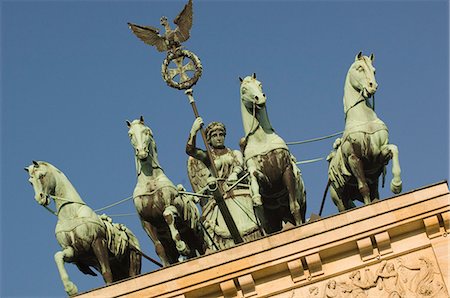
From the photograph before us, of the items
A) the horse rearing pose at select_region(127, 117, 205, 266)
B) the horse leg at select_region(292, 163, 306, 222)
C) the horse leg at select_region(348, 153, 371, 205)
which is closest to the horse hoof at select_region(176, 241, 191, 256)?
the horse rearing pose at select_region(127, 117, 205, 266)

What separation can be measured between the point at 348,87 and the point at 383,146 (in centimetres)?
117

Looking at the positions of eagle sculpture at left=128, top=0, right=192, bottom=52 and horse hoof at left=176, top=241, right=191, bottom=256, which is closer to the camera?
horse hoof at left=176, top=241, right=191, bottom=256

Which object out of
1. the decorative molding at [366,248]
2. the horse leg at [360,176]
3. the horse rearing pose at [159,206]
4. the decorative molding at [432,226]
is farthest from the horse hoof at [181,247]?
the decorative molding at [432,226]

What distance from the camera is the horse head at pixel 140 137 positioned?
88.7 ft

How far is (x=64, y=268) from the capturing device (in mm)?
26875

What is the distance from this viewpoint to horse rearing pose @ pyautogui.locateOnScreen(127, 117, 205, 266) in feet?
88.6

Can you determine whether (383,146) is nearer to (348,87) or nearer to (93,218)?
(348,87)

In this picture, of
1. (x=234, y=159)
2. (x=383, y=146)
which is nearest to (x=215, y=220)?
(x=234, y=159)

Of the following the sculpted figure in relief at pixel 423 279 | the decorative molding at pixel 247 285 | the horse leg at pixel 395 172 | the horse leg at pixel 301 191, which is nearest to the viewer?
the sculpted figure in relief at pixel 423 279

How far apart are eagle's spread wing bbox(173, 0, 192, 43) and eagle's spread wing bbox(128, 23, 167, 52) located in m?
0.31

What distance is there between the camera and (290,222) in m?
26.8

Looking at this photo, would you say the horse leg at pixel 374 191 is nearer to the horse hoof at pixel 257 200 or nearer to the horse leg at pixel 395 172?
the horse leg at pixel 395 172

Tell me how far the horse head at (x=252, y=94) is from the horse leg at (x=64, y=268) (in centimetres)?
338

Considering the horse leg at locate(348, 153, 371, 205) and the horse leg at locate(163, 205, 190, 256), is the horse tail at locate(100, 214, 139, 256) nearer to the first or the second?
the horse leg at locate(163, 205, 190, 256)
